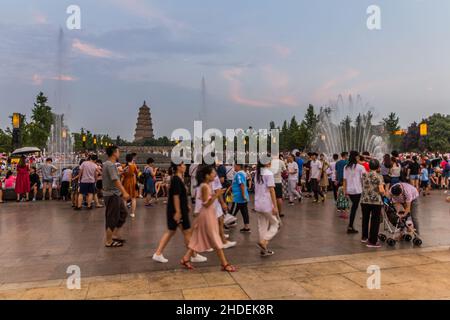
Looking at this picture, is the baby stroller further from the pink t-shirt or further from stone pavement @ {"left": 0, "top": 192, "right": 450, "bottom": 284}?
the pink t-shirt

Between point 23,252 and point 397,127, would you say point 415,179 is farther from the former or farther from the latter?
point 397,127

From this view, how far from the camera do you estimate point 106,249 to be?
666 cm

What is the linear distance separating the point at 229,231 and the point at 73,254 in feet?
11.4

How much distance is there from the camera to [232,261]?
5.86 metres

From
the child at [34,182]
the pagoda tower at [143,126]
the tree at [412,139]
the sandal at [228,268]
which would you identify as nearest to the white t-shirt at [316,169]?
the sandal at [228,268]

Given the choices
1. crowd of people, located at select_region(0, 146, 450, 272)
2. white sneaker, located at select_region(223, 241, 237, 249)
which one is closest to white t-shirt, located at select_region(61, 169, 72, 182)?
crowd of people, located at select_region(0, 146, 450, 272)

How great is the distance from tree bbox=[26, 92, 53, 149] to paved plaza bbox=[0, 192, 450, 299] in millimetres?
48248

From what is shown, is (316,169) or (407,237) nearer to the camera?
(407,237)

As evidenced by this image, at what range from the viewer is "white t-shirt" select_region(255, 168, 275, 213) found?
6.07 meters

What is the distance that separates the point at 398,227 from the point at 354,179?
1543 millimetres

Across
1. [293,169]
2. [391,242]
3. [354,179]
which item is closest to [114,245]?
[391,242]

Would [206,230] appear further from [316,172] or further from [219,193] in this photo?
[316,172]

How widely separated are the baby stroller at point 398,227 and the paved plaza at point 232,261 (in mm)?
238
